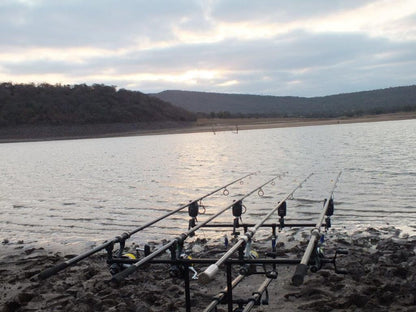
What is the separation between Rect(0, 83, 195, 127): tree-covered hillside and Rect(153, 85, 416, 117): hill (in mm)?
31367

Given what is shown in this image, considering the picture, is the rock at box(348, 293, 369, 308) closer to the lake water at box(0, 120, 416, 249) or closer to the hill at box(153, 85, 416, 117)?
the lake water at box(0, 120, 416, 249)

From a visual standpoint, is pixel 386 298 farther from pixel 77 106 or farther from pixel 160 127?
pixel 77 106

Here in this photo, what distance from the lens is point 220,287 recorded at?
525 cm

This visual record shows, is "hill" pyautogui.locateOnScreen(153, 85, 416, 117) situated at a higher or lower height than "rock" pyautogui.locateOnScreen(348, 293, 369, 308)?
higher

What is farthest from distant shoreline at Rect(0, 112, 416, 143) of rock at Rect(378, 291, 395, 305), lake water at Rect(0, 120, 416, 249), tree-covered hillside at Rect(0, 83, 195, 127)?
rock at Rect(378, 291, 395, 305)

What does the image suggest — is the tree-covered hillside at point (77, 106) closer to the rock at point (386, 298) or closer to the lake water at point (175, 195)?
the lake water at point (175, 195)

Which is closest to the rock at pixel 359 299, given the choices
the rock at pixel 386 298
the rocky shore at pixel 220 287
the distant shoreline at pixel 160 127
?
the rocky shore at pixel 220 287

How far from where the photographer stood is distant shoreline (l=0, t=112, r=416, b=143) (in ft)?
205

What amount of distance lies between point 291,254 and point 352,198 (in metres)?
5.07

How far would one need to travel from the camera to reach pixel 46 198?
1384 centimetres

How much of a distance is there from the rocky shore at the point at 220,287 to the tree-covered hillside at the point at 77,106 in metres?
62.5

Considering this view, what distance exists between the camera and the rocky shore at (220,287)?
4.61m

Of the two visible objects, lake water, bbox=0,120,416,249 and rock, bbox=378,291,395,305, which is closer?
rock, bbox=378,291,395,305

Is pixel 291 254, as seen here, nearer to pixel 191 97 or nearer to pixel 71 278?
pixel 71 278
